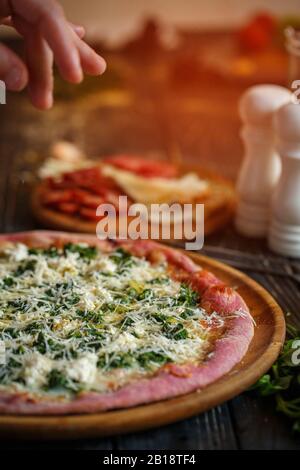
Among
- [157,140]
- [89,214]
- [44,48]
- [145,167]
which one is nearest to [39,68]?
[44,48]

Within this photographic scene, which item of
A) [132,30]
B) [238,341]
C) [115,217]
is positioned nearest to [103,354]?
[238,341]

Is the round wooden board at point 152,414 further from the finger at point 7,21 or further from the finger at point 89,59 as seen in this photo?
the finger at point 7,21

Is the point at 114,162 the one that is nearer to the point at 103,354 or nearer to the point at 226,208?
the point at 226,208

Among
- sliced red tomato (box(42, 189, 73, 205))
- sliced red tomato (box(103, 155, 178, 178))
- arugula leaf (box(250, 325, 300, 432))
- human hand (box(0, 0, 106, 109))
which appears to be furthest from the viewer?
sliced red tomato (box(103, 155, 178, 178))

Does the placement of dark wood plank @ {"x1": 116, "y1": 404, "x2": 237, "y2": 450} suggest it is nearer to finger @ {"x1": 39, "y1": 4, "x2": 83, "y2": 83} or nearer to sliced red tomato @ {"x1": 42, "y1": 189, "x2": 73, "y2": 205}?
finger @ {"x1": 39, "y1": 4, "x2": 83, "y2": 83}

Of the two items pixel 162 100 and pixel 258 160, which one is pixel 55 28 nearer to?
pixel 258 160

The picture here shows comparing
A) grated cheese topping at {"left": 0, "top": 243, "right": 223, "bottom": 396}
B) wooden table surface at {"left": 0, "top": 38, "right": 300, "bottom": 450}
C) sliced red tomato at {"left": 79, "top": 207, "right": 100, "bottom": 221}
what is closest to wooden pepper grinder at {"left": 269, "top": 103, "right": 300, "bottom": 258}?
wooden table surface at {"left": 0, "top": 38, "right": 300, "bottom": 450}
